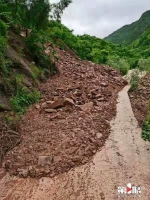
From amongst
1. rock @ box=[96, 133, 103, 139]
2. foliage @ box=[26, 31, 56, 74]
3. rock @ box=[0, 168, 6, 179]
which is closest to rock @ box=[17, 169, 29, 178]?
rock @ box=[0, 168, 6, 179]

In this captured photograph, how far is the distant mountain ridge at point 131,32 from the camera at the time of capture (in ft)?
194

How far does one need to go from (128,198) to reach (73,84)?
7.19m

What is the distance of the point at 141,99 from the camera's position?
37.5 ft

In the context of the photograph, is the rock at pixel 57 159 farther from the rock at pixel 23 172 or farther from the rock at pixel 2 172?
the rock at pixel 2 172

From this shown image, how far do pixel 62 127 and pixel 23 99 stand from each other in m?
2.14

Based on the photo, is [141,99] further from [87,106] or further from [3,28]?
[3,28]

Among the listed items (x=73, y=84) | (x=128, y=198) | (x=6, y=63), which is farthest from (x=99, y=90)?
(x=128, y=198)

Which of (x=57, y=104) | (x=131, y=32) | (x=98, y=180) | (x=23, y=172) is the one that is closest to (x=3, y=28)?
(x=57, y=104)

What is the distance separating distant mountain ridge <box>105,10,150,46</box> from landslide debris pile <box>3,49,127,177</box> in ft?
159

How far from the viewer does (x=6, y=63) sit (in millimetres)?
9617

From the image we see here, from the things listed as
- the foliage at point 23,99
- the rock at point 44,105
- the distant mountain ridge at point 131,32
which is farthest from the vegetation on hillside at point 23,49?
the distant mountain ridge at point 131,32

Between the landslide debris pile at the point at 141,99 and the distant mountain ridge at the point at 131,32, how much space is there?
148ft

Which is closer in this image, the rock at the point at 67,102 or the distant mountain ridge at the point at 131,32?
the rock at the point at 67,102

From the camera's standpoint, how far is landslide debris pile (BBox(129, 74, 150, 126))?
968 cm
